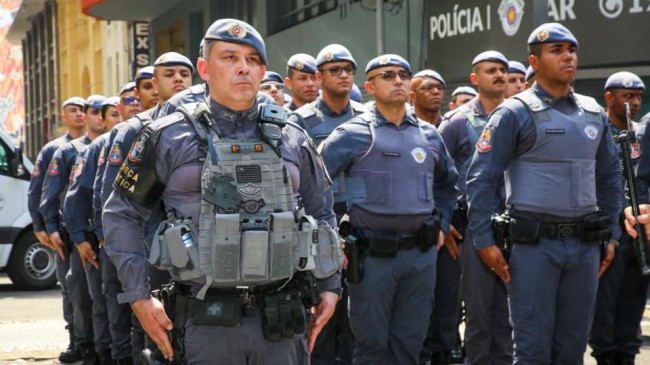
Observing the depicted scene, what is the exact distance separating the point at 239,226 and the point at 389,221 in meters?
2.87

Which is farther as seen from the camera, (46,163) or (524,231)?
(46,163)

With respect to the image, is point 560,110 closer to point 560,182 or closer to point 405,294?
point 560,182

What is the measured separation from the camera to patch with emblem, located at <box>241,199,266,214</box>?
4.39 metres

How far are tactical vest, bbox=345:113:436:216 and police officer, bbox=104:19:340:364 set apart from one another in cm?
249

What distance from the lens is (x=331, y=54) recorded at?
8.18 meters

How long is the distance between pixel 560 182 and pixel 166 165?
2516mm

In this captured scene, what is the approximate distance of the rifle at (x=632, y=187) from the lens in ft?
23.7

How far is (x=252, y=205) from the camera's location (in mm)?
4387

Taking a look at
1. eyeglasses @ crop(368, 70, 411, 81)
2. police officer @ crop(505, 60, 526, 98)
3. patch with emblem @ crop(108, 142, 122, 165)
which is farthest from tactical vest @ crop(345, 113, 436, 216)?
police officer @ crop(505, 60, 526, 98)

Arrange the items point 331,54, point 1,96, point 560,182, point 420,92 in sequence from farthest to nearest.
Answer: point 1,96, point 420,92, point 331,54, point 560,182

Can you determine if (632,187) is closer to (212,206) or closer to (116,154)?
(116,154)

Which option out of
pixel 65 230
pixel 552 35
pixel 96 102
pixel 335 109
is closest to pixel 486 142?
pixel 552 35

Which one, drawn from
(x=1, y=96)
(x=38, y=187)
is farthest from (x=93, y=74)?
(x=38, y=187)

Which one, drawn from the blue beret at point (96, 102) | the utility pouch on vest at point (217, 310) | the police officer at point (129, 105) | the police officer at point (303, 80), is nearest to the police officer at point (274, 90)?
the police officer at point (303, 80)
